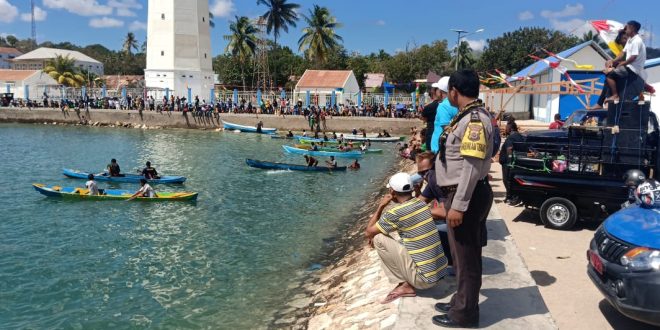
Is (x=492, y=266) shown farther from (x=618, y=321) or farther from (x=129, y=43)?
(x=129, y=43)

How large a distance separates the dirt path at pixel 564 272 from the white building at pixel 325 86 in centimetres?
4149

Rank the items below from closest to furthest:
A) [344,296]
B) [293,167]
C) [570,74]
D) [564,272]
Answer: [564,272] < [344,296] < [293,167] < [570,74]

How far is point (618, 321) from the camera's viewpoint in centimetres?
537

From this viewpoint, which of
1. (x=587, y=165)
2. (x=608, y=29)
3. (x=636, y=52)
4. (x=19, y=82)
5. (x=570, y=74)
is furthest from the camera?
(x=19, y=82)

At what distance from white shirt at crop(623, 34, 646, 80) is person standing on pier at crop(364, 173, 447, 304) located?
5357 millimetres

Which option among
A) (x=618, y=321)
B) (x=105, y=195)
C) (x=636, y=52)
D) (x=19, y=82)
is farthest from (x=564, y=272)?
(x=19, y=82)

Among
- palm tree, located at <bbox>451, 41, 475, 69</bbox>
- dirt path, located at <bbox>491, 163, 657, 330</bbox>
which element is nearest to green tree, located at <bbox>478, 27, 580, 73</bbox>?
palm tree, located at <bbox>451, 41, 475, 69</bbox>

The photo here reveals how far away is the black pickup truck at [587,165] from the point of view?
26.7 feet

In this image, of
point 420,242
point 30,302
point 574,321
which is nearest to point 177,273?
point 30,302

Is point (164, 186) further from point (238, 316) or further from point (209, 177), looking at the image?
point (238, 316)

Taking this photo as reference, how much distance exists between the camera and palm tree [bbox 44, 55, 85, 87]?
2685 inches

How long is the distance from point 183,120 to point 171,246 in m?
36.9

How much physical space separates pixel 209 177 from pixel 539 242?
17.4 metres

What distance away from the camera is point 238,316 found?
27.8 feet
